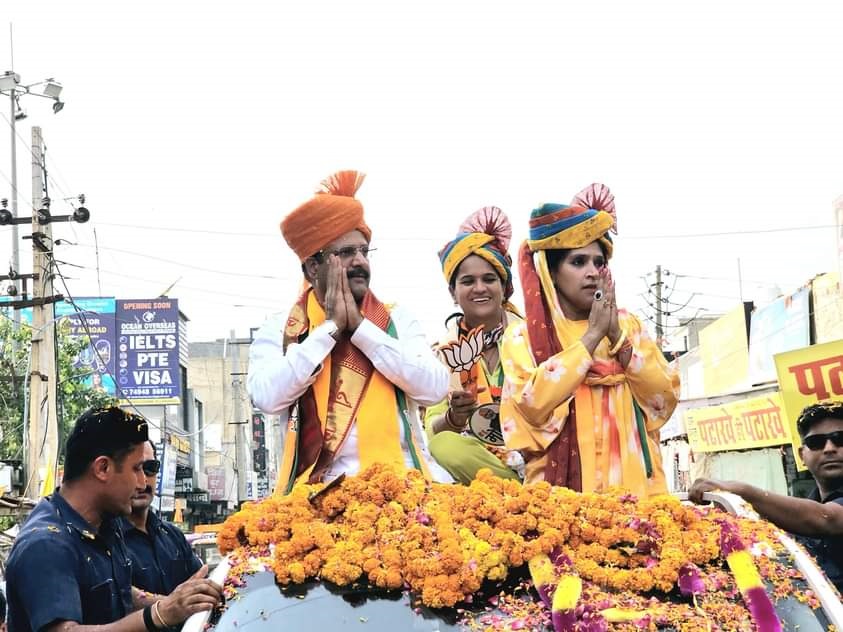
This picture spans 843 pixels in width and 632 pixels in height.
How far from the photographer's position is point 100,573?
12.0ft

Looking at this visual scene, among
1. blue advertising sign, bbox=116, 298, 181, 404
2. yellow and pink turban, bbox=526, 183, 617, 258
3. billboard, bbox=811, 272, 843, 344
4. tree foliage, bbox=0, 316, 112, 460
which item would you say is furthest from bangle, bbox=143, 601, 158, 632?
blue advertising sign, bbox=116, 298, 181, 404

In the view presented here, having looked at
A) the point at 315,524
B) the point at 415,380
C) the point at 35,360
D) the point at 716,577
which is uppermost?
the point at 35,360

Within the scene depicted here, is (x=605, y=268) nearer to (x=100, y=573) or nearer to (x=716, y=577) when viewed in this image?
(x=716, y=577)

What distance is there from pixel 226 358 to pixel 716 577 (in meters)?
77.1

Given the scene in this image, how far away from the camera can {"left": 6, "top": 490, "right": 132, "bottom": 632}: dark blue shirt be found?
10.9 feet

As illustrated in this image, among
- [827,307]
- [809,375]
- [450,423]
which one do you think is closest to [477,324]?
[450,423]

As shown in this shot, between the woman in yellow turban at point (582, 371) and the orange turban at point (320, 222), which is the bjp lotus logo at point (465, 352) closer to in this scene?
the woman in yellow turban at point (582, 371)

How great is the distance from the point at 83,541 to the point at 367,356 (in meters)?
1.25

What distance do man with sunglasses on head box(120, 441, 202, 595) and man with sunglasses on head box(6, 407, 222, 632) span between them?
1189 mm

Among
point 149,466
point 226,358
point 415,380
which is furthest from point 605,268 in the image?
point 226,358

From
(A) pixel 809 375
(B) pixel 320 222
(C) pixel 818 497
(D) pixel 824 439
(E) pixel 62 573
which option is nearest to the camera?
(E) pixel 62 573

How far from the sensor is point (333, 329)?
408cm

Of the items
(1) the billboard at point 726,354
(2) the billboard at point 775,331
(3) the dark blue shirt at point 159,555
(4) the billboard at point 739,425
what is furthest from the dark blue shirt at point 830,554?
(1) the billboard at point 726,354

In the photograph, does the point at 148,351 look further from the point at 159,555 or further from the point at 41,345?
the point at 159,555
